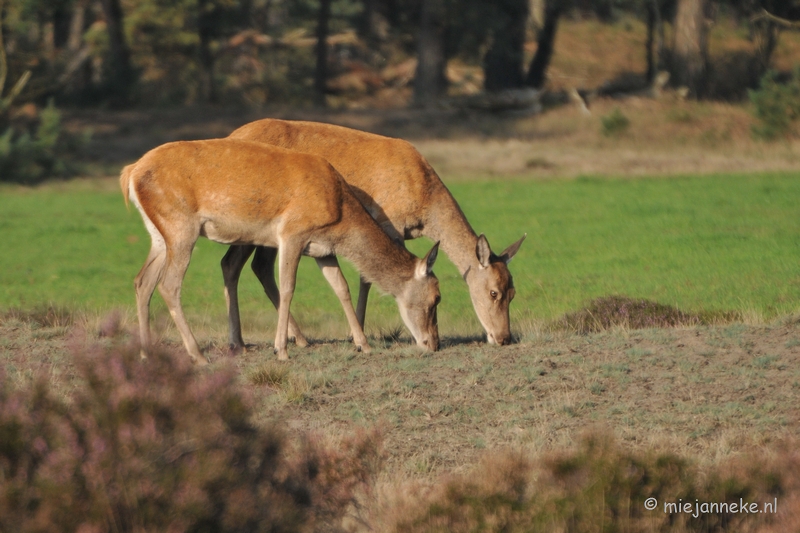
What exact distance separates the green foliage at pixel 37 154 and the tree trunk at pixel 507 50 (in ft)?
57.5

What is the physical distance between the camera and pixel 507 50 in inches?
1650

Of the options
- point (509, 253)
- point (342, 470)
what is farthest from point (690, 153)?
point (342, 470)

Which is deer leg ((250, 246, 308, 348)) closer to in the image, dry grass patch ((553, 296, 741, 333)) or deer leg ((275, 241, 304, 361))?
deer leg ((275, 241, 304, 361))

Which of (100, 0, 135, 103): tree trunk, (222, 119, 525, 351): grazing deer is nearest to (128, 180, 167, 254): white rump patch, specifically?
(222, 119, 525, 351): grazing deer

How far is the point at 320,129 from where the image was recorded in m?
11.8

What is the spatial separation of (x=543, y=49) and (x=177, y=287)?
35712 mm

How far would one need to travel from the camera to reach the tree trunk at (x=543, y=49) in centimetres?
4281

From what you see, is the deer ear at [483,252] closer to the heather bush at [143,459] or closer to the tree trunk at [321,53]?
the heather bush at [143,459]

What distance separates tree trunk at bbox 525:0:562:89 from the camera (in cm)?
4281

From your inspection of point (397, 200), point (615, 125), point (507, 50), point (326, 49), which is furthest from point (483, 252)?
point (326, 49)

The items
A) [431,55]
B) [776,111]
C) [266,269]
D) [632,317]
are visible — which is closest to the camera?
[266,269]

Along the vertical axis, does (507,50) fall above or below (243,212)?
below

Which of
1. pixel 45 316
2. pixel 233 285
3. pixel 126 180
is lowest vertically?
pixel 45 316

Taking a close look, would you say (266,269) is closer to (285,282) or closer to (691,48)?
(285,282)
